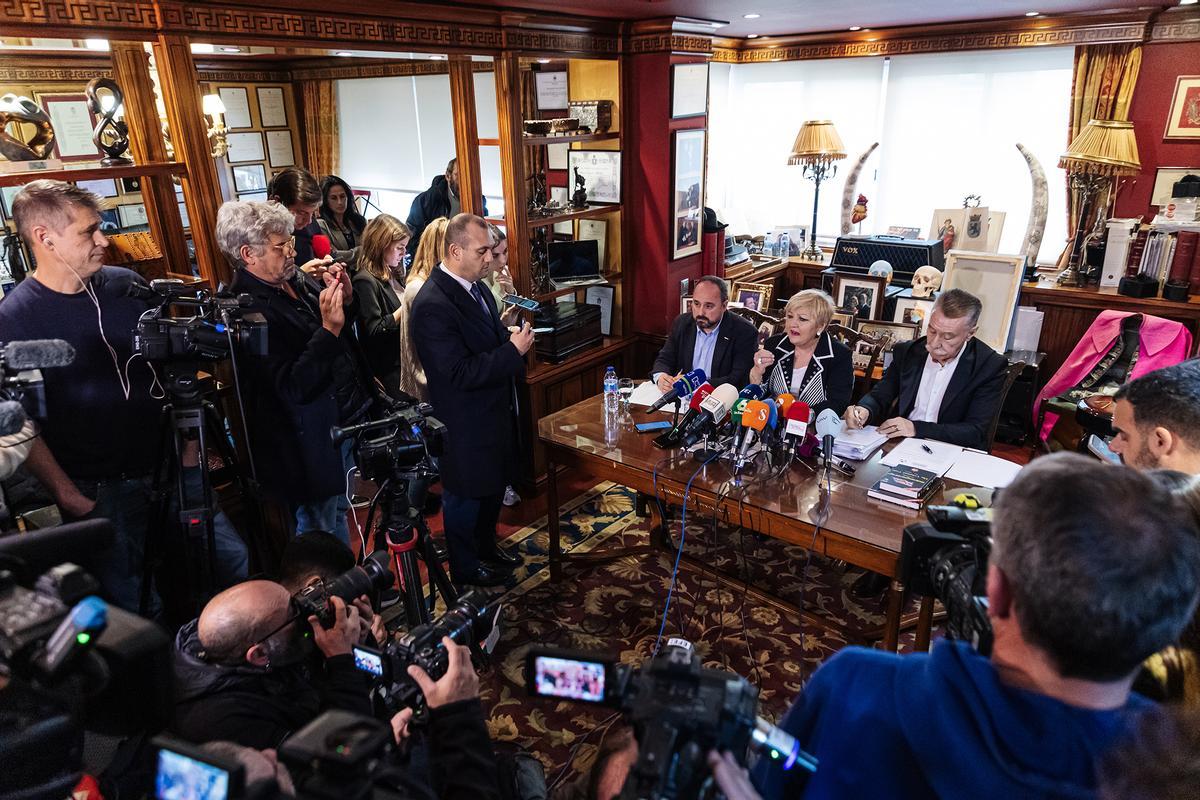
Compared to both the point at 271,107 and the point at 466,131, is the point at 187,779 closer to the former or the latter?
the point at 466,131

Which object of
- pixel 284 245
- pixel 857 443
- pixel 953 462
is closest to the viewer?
pixel 284 245

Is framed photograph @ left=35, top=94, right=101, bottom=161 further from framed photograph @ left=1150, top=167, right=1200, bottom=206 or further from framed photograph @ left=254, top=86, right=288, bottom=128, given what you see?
framed photograph @ left=1150, top=167, right=1200, bottom=206

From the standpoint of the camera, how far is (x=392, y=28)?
9.19ft

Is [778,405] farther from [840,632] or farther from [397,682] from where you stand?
[397,682]

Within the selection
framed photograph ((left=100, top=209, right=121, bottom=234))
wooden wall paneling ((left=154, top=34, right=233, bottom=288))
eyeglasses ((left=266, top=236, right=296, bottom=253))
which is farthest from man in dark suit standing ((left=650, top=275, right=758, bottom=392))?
framed photograph ((left=100, top=209, right=121, bottom=234))

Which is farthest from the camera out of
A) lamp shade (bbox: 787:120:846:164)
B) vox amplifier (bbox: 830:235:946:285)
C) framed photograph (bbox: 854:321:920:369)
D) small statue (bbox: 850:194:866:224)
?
small statue (bbox: 850:194:866:224)

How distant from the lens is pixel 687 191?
412 centimetres

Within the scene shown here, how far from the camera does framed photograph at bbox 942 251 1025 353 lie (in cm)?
373

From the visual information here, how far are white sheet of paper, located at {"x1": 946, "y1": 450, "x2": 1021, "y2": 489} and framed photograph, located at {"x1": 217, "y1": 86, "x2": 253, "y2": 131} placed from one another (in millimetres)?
5584

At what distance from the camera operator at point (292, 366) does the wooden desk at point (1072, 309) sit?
156 inches

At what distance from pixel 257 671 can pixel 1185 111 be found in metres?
5.28

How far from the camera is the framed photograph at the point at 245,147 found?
543 cm

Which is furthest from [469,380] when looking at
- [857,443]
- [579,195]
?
[579,195]

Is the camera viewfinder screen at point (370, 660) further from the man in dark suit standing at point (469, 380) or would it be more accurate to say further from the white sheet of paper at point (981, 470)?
the white sheet of paper at point (981, 470)
